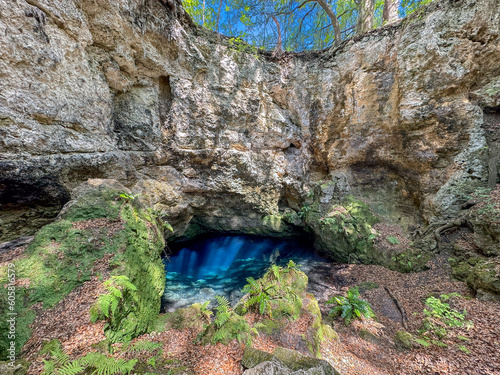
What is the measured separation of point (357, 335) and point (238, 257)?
8.25m

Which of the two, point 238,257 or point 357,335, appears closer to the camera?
point 357,335

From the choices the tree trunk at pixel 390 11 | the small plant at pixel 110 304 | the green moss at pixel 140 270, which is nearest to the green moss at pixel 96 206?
the green moss at pixel 140 270

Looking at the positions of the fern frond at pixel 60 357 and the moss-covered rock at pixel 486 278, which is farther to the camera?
the moss-covered rock at pixel 486 278

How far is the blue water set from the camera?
8.29m

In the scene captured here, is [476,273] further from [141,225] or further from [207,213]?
[207,213]

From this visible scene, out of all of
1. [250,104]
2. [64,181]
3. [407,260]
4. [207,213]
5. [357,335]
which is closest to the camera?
[357,335]

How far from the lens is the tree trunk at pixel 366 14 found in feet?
34.5

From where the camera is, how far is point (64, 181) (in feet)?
20.3

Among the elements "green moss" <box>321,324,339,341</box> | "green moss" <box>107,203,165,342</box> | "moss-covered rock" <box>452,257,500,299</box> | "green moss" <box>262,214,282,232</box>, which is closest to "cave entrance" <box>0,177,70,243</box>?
"green moss" <box>107,203,165,342</box>

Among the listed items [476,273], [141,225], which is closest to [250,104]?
[141,225]

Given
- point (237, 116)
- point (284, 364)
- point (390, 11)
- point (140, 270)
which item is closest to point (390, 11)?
point (390, 11)

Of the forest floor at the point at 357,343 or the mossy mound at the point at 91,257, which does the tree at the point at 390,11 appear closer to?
the forest floor at the point at 357,343

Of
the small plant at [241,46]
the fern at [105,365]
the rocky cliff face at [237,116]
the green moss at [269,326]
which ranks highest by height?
the small plant at [241,46]

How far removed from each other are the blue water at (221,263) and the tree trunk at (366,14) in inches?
542
